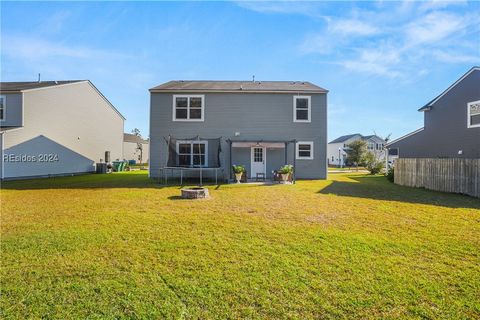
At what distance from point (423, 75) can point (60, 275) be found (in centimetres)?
1909

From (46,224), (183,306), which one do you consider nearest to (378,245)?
(183,306)

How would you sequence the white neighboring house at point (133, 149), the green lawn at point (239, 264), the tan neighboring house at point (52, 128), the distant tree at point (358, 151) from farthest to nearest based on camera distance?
the white neighboring house at point (133, 149) → the distant tree at point (358, 151) → the tan neighboring house at point (52, 128) → the green lawn at point (239, 264)

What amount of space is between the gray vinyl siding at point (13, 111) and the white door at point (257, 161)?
49.9 feet

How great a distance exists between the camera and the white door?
17.2 m

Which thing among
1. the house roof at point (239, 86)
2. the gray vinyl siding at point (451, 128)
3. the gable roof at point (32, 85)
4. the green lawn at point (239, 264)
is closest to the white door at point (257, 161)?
the house roof at point (239, 86)

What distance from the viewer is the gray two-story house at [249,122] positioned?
1711cm

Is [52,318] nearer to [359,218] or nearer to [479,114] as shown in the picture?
[359,218]

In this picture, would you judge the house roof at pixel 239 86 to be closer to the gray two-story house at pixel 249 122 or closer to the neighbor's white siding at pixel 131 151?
the gray two-story house at pixel 249 122

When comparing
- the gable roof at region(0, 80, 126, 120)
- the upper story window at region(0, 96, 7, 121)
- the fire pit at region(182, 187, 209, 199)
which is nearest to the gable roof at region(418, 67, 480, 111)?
the fire pit at region(182, 187, 209, 199)

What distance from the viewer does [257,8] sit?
10.0 metres

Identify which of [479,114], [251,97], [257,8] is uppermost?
[257,8]

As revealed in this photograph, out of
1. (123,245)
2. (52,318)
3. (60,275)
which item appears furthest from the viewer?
(123,245)

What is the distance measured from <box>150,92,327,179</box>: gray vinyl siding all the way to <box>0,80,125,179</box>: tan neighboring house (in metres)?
8.00

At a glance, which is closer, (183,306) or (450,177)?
(183,306)
